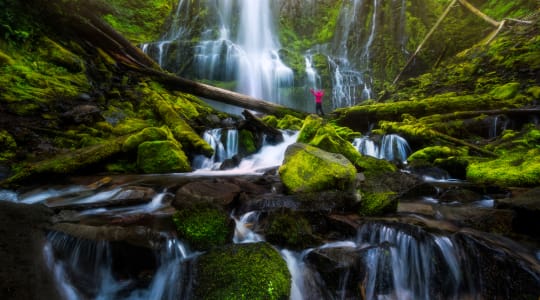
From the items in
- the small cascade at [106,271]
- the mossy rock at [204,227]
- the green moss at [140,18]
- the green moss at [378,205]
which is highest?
the green moss at [140,18]

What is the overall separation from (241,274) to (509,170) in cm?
587

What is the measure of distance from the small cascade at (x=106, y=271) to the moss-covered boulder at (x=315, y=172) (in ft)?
7.96

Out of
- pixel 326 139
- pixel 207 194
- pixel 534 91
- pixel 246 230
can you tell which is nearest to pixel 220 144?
Answer: pixel 326 139

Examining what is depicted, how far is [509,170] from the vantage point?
17.6 feet

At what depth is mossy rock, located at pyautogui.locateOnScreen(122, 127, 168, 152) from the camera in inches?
255

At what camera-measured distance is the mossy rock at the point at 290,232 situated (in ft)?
10.4

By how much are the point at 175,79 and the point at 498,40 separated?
1624cm

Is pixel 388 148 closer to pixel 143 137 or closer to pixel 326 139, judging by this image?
pixel 326 139

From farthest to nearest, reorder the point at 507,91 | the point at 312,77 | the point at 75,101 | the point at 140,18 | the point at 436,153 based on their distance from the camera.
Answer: the point at 140,18
the point at 312,77
the point at 507,91
the point at 436,153
the point at 75,101

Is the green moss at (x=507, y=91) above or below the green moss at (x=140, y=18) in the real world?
below

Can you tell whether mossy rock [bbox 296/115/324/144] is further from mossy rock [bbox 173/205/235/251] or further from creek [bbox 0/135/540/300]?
mossy rock [bbox 173/205/235/251]

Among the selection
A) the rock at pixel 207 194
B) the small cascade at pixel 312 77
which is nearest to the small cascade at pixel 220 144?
the rock at pixel 207 194

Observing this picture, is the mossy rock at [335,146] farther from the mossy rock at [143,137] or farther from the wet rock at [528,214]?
the mossy rock at [143,137]

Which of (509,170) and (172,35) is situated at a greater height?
(172,35)
